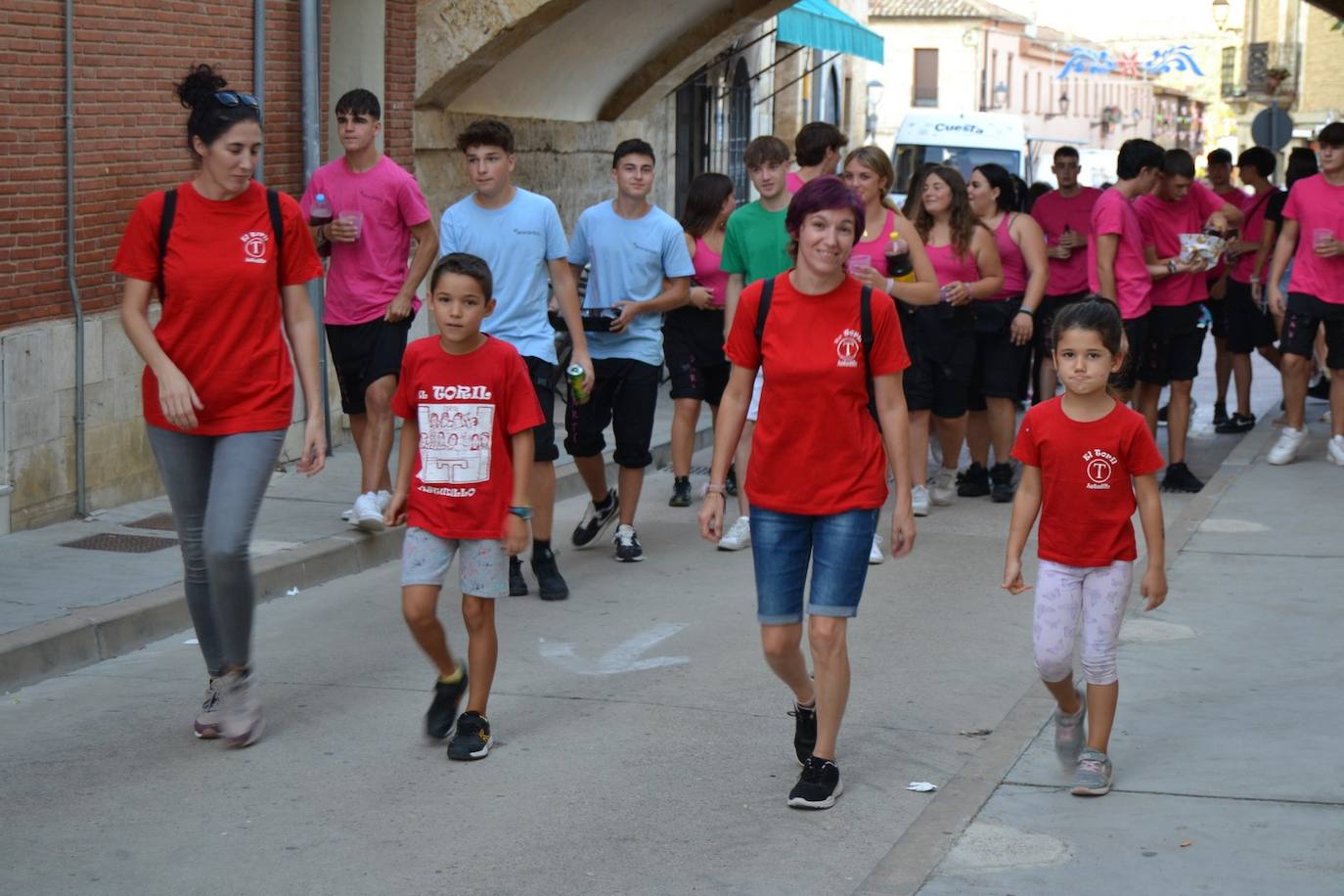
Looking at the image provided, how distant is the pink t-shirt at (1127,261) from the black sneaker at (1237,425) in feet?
11.3

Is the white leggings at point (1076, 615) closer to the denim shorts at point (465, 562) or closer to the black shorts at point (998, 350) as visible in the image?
the denim shorts at point (465, 562)

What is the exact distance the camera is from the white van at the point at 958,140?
85.0 ft

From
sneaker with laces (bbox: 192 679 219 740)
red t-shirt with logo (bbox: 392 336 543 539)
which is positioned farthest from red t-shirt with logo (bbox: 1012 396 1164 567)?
sneaker with laces (bbox: 192 679 219 740)

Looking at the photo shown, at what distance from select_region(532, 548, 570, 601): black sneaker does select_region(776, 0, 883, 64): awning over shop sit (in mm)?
11466

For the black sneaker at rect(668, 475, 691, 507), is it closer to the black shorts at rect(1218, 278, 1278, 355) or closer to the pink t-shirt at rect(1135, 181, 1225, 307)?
the pink t-shirt at rect(1135, 181, 1225, 307)

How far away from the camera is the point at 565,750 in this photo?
573cm

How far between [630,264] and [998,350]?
106 inches

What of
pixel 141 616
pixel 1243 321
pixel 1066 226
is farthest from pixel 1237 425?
pixel 141 616

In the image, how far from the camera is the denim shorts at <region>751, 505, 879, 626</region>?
5125 millimetres

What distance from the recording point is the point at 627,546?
29.1 ft

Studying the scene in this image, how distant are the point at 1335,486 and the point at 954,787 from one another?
6112 mm

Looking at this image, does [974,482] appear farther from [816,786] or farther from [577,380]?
[816,786]

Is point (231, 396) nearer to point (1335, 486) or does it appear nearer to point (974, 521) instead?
point (974, 521)

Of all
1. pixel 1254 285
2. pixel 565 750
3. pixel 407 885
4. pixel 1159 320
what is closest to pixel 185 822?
pixel 407 885
